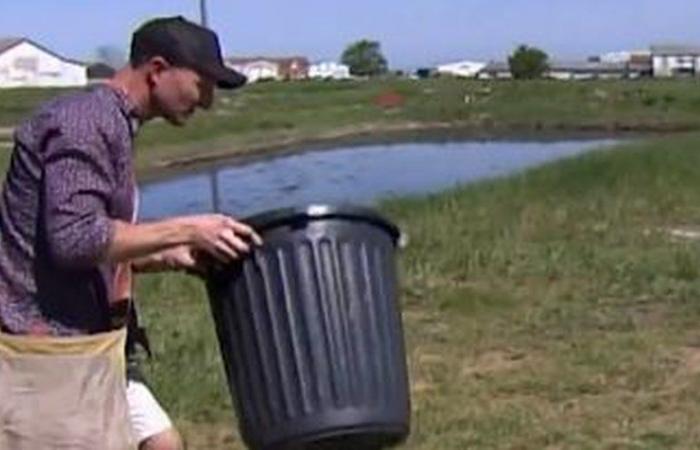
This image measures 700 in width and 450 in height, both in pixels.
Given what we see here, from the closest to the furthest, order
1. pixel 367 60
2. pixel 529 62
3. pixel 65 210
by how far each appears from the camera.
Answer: pixel 65 210 → pixel 529 62 → pixel 367 60

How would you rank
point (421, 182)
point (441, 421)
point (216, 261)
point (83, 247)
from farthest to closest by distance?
point (421, 182) < point (441, 421) < point (216, 261) < point (83, 247)

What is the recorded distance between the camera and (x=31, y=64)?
10325cm

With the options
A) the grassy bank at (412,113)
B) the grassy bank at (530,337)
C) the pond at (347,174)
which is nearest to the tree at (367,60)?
the grassy bank at (412,113)

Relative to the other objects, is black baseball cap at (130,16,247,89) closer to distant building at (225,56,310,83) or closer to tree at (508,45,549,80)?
tree at (508,45,549,80)

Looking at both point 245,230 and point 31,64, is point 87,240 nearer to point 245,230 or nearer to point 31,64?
point 245,230

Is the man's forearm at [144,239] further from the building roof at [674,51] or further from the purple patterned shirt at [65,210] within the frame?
the building roof at [674,51]

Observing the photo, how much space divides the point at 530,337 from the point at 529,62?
91531 mm

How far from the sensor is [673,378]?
289 inches

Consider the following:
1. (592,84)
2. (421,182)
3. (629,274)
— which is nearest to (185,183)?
(421,182)

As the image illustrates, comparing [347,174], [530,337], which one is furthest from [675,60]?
[530,337]

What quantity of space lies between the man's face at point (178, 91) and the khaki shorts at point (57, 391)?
1.67ft

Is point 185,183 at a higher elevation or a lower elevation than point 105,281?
lower

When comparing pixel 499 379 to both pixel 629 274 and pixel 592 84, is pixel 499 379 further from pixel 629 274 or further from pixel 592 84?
pixel 592 84

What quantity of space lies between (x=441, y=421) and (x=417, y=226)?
24.7 feet
